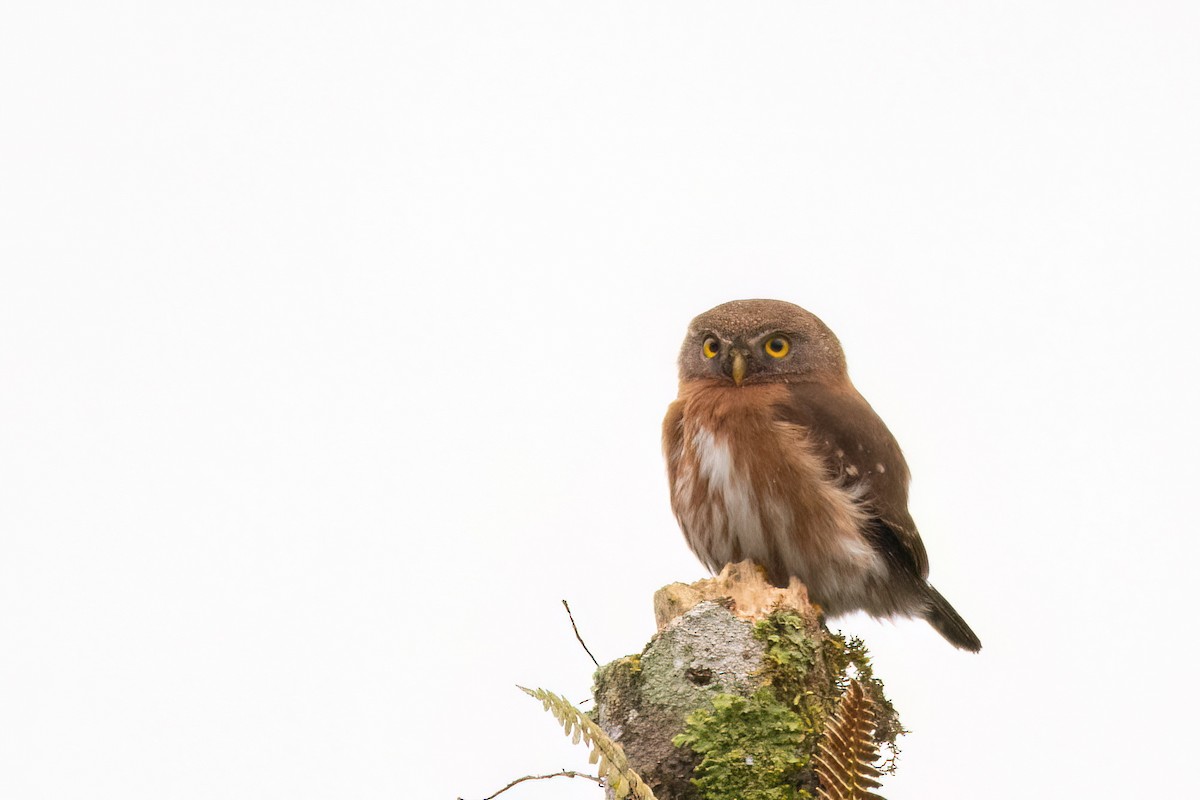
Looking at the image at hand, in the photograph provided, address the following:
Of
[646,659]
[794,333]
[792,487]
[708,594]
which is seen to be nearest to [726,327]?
[794,333]

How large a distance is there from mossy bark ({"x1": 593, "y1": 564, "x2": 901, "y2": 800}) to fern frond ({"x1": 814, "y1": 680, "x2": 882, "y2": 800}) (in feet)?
0.79

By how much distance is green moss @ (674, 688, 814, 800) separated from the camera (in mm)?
3750

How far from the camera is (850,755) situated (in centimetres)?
351

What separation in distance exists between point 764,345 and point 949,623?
161cm

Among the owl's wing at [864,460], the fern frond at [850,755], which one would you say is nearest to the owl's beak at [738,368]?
the owl's wing at [864,460]

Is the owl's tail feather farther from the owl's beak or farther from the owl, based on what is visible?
the owl's beak

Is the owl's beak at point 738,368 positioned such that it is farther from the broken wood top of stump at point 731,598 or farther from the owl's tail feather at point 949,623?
the broken wood top of stump at point 731,598

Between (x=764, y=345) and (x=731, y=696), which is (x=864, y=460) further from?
(x=731, y=696)

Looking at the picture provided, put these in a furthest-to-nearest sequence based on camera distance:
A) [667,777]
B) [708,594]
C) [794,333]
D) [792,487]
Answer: [794,333] → [792,487] → [708,594] → [667,777]

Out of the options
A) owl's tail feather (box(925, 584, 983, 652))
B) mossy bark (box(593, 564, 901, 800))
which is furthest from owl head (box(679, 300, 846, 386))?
mossy bark (box(593, 564, 901, 800))

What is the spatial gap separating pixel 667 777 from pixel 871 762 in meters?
0.66

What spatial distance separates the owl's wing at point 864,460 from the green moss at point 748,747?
6.74 ft

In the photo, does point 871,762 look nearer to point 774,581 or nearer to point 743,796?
point 743,796

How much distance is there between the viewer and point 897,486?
19.6ft
